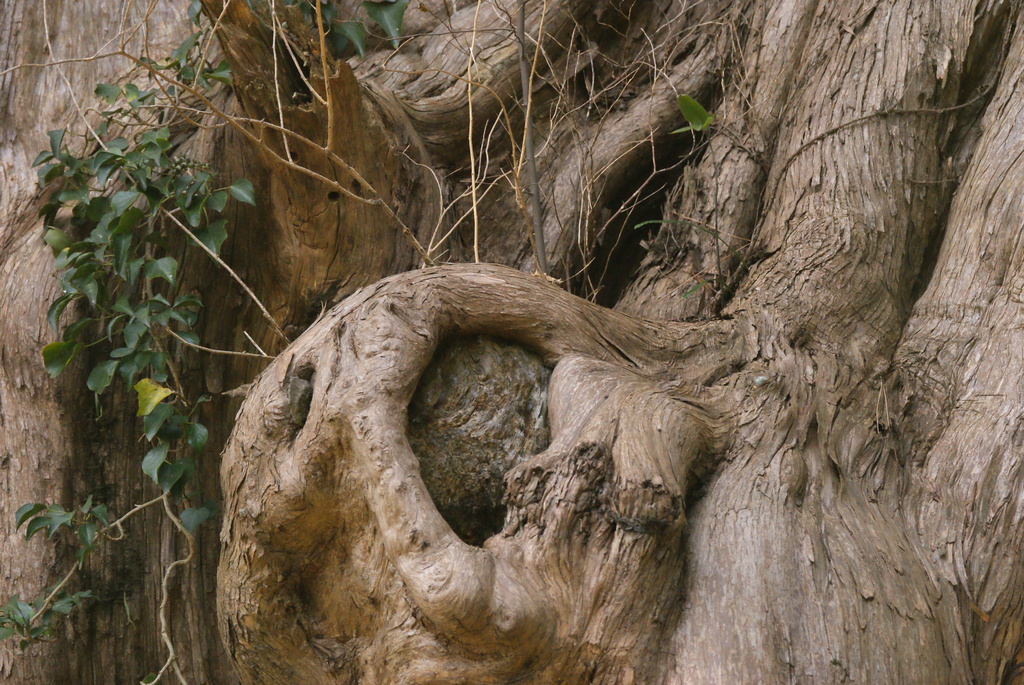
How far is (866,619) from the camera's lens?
6.38 feet

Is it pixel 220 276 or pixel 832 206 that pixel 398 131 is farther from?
pixel 832 206

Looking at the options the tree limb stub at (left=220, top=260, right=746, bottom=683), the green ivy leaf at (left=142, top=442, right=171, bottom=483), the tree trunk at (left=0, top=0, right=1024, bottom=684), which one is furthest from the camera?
the green ivy leaf at (left=142, top=442, right=171, bottom=483)

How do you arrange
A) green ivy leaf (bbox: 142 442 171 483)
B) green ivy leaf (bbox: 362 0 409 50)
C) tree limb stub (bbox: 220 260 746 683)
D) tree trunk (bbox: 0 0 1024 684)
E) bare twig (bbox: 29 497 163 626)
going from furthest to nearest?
green ivy leaf (bbox: 362 0 409 50)
green ivy leaf (bbox: 142 442 171 483)
bare twig (bbox: 29 497 163 626)
tree trunk (bbox: 0 0 1024 684)
tree limb stub (bbox: 220 260 746 683)

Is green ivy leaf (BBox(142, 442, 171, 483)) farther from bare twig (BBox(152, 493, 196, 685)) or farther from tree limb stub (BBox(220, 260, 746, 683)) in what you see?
A: tree limb stub (BBox(220, 260, 746, 683))

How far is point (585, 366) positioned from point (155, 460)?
133 cm

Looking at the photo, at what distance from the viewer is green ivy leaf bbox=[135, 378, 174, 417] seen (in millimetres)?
2516

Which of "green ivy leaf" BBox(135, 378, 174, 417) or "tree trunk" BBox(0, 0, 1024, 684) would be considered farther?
"green ivy leaf" BBox(135, 378, 174, 417)

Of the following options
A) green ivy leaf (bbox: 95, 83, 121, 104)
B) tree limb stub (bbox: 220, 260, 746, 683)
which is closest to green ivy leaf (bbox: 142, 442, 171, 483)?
tree limb stub (bbox: 220, 260, 746, 683)

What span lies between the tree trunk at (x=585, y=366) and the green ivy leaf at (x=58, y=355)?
10 centimetres

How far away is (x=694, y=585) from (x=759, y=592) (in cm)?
14

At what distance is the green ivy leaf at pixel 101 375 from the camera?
261cm

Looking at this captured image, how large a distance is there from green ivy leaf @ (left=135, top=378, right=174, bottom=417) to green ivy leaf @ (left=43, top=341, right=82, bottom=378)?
0.77 ft

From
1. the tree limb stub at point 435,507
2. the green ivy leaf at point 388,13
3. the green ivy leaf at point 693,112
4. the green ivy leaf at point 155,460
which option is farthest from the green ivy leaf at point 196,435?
the green ivy leaf at point 693,112

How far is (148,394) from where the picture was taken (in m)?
2.54
